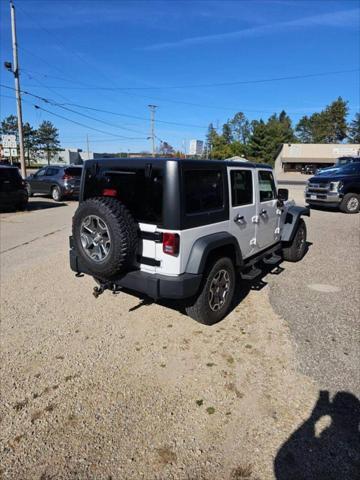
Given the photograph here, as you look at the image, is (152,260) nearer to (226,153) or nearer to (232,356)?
(232,356)

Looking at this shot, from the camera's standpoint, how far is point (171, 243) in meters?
3.26

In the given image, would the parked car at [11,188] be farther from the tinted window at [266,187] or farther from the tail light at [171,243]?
the tail light at [171,243]

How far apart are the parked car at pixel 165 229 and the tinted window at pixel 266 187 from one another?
2.51ft

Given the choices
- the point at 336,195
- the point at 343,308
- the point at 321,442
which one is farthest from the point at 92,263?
the point at 336,195

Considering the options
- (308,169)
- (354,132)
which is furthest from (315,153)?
(354,132)

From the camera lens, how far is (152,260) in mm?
3428

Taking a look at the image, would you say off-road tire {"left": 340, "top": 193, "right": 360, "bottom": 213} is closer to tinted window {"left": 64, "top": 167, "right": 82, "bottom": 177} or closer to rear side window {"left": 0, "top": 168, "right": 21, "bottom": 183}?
tinted window {"left": 64, "top": 167, "right": 82, "bottom": 177}

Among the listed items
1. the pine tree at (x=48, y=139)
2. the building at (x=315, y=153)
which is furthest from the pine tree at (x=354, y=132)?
the pine tree at (x=48, y=139)

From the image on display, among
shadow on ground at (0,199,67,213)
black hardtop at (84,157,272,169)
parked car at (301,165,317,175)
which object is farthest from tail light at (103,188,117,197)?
parked car at (301,165,317,175)

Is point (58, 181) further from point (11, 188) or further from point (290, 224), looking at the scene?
point (290, 224)

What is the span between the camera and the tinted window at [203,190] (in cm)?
337

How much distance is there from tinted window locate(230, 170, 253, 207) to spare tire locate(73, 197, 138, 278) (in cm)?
146

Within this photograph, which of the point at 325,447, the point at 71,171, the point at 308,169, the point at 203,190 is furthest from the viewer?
the point at 308,169

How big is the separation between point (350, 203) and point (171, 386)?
41.0 ft
